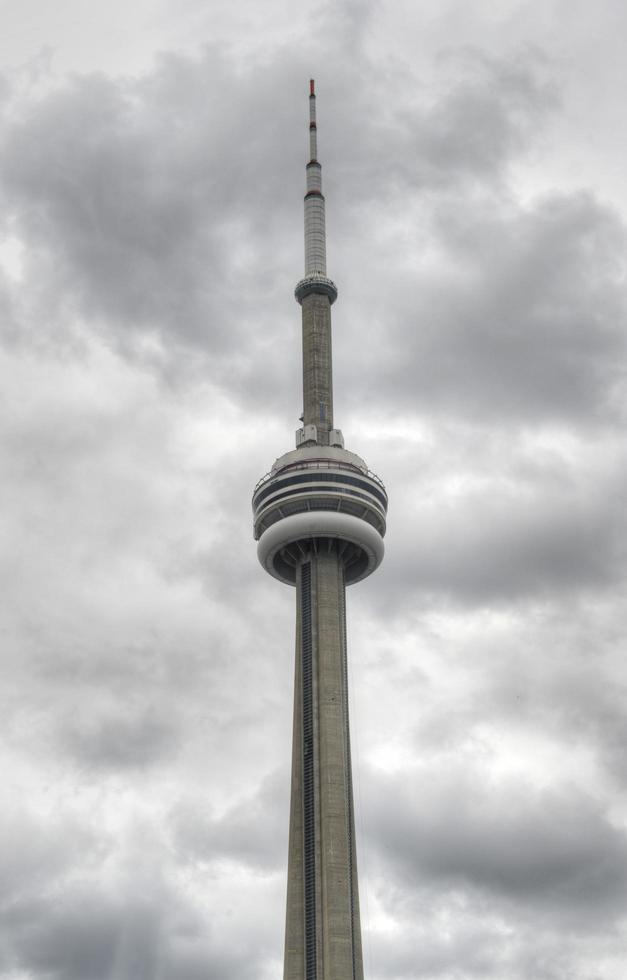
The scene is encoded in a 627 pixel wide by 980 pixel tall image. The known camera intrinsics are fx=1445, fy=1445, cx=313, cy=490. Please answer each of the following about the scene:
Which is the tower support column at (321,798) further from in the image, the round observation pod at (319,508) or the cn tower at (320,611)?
the round observation pod at (319,508)

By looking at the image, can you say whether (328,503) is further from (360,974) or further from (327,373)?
(360,974)

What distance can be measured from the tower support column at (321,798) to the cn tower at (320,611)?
0.11 m

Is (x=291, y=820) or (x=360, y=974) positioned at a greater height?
(x=291, y=820)

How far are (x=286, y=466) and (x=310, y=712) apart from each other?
29244 millimetres

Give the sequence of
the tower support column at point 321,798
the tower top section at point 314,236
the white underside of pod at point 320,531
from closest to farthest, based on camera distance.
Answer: the tower support column at point 321,798 → the white underside of pod at point 320,531 → the tower top section at point 314,236

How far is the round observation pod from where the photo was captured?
169 m

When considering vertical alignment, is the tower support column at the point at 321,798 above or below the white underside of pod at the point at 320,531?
below

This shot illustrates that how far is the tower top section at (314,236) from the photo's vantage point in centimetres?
18625

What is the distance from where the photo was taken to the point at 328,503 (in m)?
169

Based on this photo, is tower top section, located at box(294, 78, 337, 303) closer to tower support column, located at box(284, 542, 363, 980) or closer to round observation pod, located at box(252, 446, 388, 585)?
round observation pod, located at box(252, 446, 388, 585)

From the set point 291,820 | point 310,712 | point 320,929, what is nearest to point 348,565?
point 310,712

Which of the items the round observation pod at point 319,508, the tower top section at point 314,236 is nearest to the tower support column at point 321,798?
the round observation pod at point 319,508

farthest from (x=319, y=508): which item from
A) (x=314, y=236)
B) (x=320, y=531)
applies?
(x=314, y=236)

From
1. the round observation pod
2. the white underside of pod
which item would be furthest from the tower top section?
the white underside of pod
